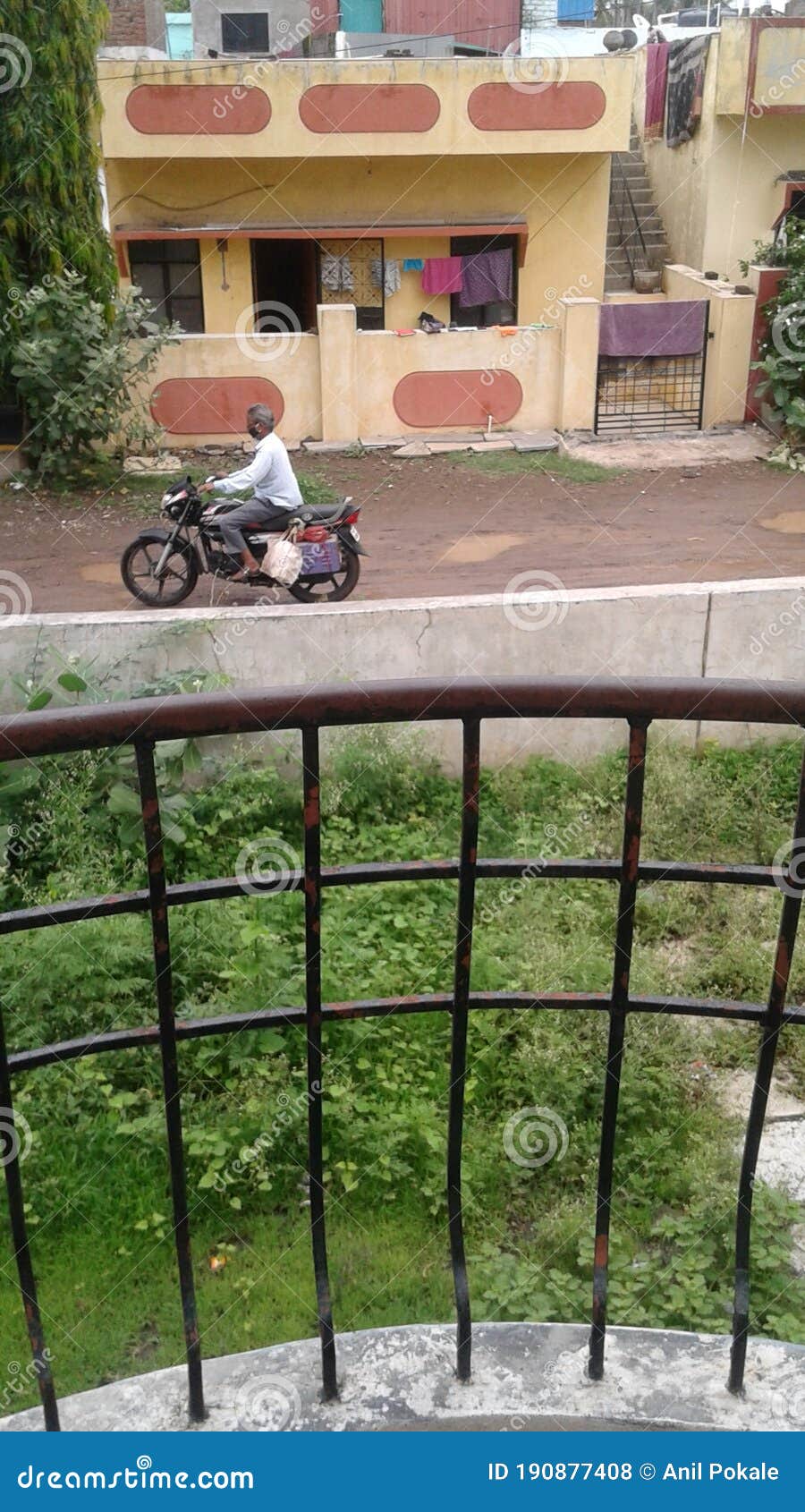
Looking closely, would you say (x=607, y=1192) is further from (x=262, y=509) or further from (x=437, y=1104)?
(x=262, y=509)

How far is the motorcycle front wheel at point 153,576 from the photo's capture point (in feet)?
32.3

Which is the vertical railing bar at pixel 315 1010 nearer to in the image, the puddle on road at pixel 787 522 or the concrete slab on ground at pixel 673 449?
the puddle on road at pixel 787 522

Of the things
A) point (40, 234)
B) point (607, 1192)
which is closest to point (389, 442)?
point (40, 234)

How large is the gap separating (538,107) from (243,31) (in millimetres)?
4789

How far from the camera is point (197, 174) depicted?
16.2 m

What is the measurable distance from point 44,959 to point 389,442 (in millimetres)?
10680

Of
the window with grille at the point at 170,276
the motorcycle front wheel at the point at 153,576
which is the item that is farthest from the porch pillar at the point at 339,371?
the motorcycle front wheel at the point at 153,576

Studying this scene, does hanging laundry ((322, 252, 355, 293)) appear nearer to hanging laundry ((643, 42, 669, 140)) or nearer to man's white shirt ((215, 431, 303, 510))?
hanging laundry ((643, 42, 669, 140))

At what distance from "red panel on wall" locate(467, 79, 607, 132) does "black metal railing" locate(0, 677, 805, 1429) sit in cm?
1555

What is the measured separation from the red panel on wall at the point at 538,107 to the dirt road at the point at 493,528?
4210 millimetres

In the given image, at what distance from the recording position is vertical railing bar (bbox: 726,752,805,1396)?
1630 mm

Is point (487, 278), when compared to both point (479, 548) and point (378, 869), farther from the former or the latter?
point (378, 869)

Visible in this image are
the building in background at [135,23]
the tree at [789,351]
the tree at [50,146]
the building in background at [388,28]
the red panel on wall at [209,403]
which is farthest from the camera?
the building in background at [135,23]

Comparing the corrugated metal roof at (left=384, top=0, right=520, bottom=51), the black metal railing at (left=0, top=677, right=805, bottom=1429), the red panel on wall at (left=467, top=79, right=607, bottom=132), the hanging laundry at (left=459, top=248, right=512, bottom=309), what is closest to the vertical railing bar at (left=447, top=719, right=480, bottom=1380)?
the black metal railing at (left=0, top=677, right=805, bottom=1429)
